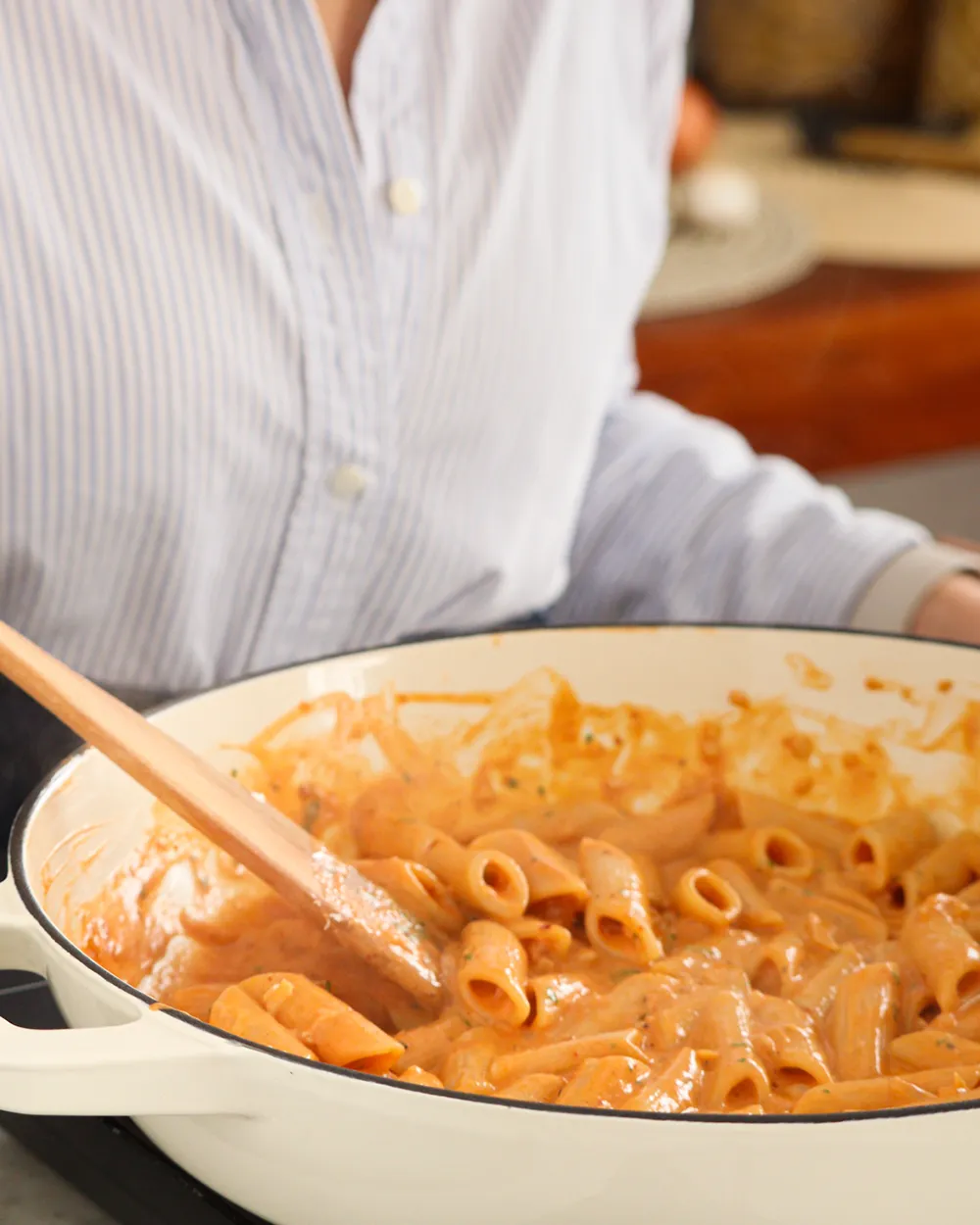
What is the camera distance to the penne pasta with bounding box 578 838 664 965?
2.22ft

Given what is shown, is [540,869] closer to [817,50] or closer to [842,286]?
[842,286]

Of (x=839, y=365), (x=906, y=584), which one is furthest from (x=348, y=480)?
(x=839, y=365)

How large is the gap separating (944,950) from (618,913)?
0.13m

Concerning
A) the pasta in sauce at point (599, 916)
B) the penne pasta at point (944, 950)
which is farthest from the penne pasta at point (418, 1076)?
the penne pasta at point (944, 950)

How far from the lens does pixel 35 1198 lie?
51 centimetres

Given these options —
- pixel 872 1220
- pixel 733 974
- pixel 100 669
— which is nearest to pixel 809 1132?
pixel 872 1220

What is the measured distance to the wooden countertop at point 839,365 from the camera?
1.74 meters

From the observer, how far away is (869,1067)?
609mm

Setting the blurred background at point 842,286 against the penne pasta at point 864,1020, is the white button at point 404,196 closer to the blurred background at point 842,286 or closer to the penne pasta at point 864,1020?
the penne pasta at point 864,1020

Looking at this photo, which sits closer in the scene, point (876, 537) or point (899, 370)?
point (876, 537)

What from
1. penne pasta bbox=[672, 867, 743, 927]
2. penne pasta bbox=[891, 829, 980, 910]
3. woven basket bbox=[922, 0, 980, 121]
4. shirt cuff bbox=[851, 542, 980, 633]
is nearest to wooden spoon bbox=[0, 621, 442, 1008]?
penne pasta bbox=[672, 867, 743, 927]

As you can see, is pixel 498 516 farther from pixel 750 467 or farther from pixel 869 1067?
pixel 869 1067

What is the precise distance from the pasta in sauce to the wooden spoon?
0.02 meters

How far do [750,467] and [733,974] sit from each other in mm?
513
